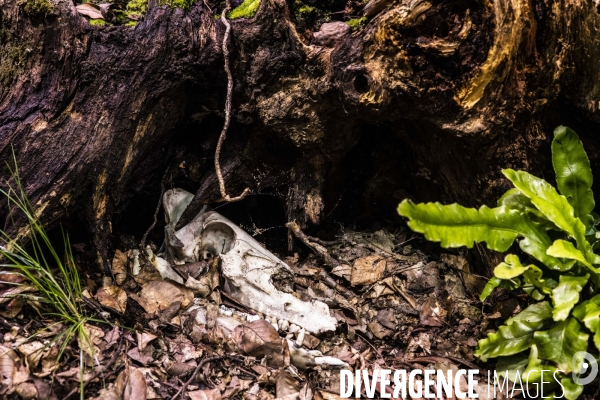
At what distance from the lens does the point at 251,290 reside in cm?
318

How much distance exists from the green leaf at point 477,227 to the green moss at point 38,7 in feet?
7.38

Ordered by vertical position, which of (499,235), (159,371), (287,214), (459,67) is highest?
(459,67)

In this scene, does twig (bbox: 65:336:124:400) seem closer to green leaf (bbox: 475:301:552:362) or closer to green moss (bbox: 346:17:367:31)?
green leaf (bbox: 475:301:552:362)

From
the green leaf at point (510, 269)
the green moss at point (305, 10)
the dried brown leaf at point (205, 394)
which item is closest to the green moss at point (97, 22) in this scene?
the green moss at point (305, 10)

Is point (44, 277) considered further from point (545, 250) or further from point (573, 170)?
point (573, 170)

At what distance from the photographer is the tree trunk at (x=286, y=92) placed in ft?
8.07

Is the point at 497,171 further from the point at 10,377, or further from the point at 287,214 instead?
the point at 10,377

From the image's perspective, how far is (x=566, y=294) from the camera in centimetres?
245

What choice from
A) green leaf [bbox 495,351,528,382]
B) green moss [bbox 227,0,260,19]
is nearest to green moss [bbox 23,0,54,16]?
green moss [bbox 227,0,260,19]

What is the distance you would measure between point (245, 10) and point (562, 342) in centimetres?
255

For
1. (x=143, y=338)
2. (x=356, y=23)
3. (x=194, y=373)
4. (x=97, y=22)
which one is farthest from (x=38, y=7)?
(x=194, y=373)

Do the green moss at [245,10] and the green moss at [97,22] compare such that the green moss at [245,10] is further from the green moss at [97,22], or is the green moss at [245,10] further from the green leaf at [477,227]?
the green leaf at [477,227]

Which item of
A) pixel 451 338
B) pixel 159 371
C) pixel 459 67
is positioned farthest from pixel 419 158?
pixel 159 371

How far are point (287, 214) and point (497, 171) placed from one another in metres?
1.47
